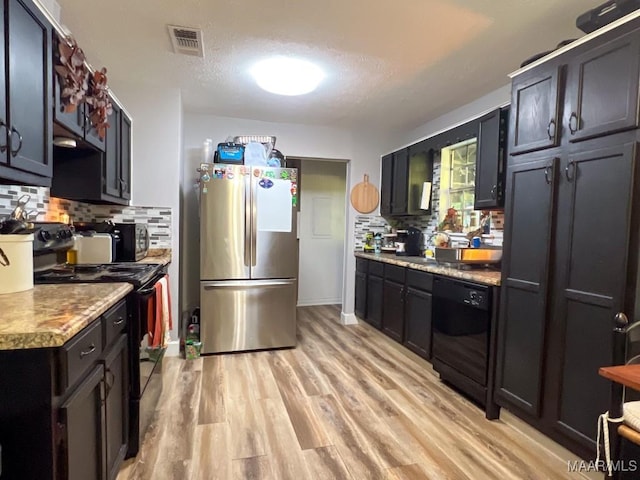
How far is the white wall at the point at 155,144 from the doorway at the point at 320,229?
2226mm

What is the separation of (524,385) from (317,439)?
1.19m

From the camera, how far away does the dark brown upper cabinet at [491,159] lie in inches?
100

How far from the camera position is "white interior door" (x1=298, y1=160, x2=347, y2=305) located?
17.1 ft

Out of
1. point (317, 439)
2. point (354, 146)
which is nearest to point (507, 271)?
point (317, 439)

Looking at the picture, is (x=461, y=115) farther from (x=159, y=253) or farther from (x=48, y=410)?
(x=48, y=410)

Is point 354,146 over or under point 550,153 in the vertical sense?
over

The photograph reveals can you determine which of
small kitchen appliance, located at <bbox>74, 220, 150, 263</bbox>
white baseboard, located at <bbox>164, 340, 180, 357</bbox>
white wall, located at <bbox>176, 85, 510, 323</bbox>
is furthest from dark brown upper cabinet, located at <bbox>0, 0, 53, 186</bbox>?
white wall, located at <bbox>176, 85, 510, 323</bbox>

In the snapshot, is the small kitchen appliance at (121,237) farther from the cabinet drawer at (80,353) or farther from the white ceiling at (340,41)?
the cabinet drawer at (80,353)

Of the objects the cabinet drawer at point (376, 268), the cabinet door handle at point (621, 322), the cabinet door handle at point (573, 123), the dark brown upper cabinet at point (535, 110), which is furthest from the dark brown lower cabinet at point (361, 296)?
the cabinet door handle at point (621, 322)

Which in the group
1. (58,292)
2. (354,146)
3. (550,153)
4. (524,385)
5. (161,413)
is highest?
(354,146)

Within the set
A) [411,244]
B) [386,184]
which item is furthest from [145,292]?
[386,184]

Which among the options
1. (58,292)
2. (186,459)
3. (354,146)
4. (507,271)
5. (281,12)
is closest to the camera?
(58,292)

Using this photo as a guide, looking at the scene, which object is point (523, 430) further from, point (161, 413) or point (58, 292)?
point (58, 292)

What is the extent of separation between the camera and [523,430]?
206cm
